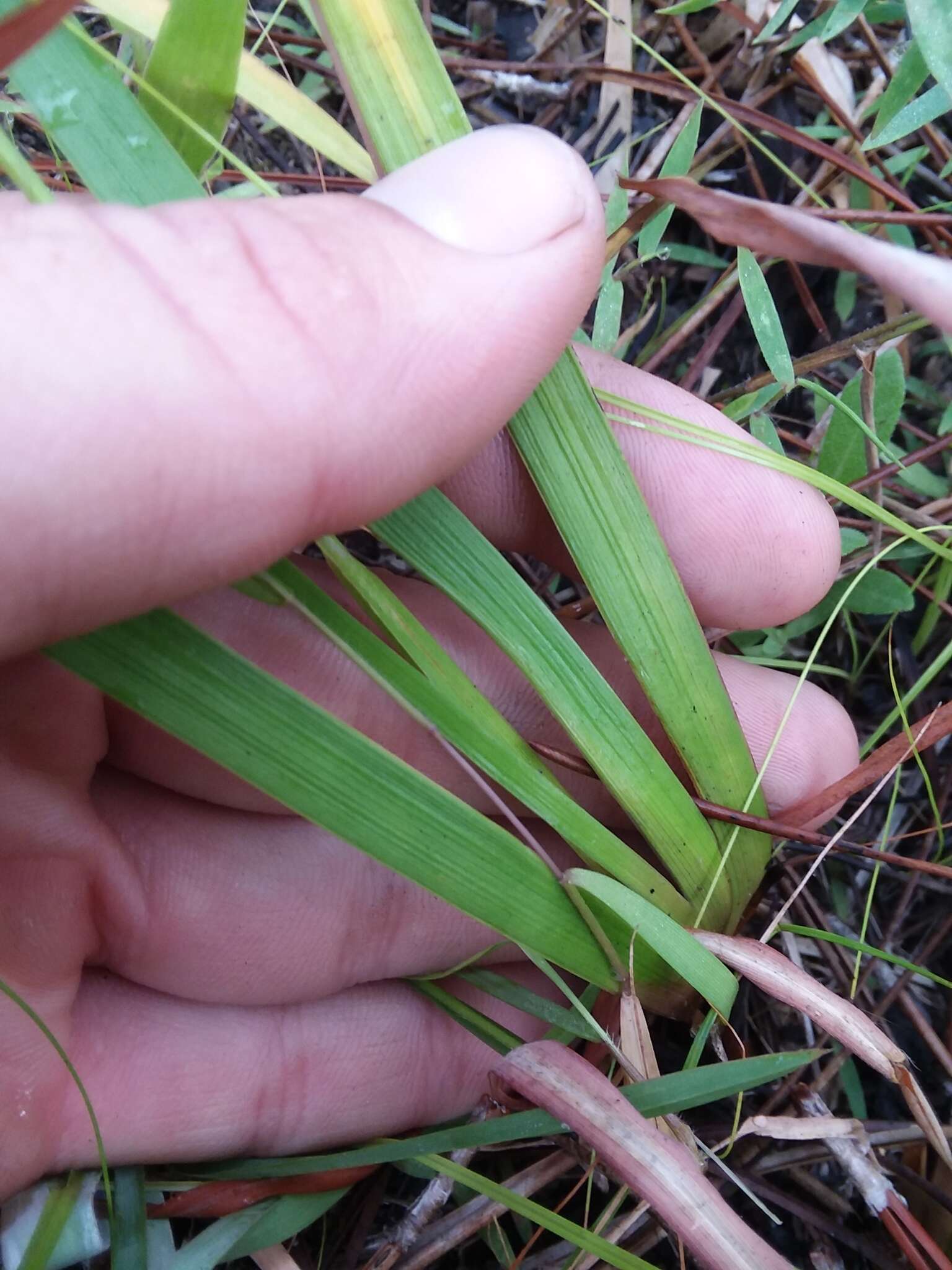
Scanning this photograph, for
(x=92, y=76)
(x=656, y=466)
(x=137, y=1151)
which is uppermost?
(x=92, y=76)

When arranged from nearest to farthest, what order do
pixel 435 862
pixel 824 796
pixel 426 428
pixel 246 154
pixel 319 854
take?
pixel 426 428
pixel 435 862
pixel 824 796
pixel 319 854
pixel 246 154

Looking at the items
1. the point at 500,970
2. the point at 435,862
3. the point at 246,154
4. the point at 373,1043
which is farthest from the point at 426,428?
the point at 246,154

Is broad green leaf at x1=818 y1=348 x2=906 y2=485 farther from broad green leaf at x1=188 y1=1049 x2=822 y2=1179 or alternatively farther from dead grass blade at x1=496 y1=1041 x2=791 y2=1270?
dead grass blade at x1=496 y1=1041 x2=791 y2=1270

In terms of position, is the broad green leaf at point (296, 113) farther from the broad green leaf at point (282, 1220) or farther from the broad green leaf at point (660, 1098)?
the broad green leaf at point (282, 1220)

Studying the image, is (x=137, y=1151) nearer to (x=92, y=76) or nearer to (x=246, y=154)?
(x=92, y=76)

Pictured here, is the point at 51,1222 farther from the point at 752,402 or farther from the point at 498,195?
the point at 752,402

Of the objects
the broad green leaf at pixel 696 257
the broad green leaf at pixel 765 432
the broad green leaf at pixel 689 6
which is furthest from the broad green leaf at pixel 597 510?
the broad green leaf at pixel 696 257
